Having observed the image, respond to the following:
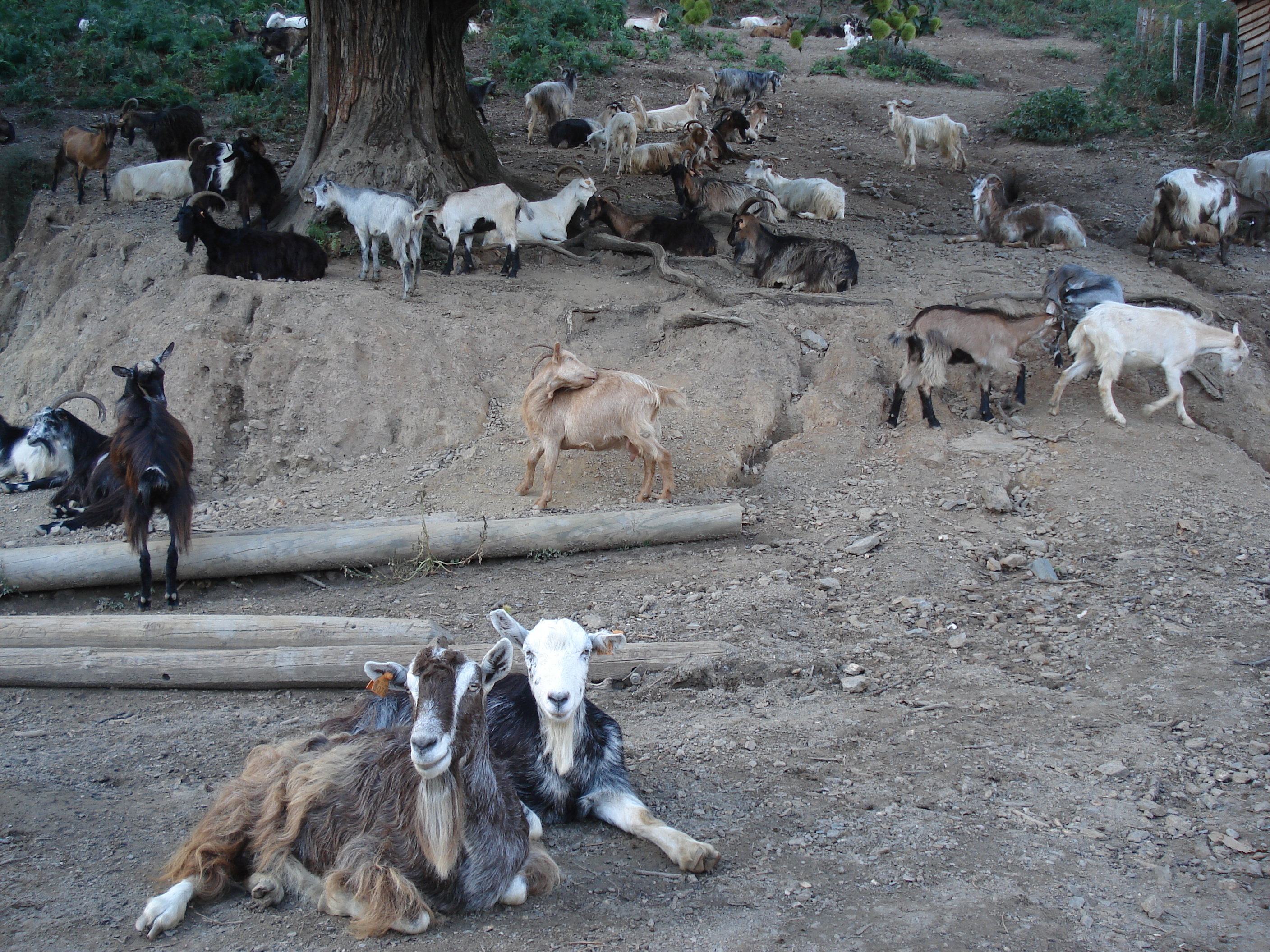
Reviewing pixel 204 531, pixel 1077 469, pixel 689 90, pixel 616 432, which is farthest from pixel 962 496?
pixel 689 90

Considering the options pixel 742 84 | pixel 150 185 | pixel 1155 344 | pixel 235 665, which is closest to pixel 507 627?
pixel 235 665

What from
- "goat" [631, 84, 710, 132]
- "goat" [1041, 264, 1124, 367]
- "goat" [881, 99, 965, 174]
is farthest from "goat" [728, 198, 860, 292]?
"goat" [631, 84, 710, 132]

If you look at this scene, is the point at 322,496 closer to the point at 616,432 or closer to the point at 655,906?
the point at 616,432

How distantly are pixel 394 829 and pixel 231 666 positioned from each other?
7.07 feet

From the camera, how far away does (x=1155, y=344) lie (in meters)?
7.84

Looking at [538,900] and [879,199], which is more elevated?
[879,199]

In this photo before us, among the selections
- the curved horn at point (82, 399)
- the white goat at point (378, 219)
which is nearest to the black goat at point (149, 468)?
the curved horn at point (82, 399)

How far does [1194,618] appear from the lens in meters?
5.27

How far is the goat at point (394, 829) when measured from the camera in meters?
2.96

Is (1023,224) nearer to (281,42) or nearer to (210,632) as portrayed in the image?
(210,632)

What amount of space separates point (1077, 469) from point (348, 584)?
5319 mm

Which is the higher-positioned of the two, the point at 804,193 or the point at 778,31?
the point at 778,31

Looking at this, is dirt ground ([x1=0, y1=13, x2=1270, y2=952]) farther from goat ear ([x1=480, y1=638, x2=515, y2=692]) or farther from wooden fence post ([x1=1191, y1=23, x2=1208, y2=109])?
wooden fence post ([x1=1191, y1=23, x2=1208, y2=109])

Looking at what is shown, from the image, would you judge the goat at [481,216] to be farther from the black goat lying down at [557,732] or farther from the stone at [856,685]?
the black goat lying down at [557,732]
